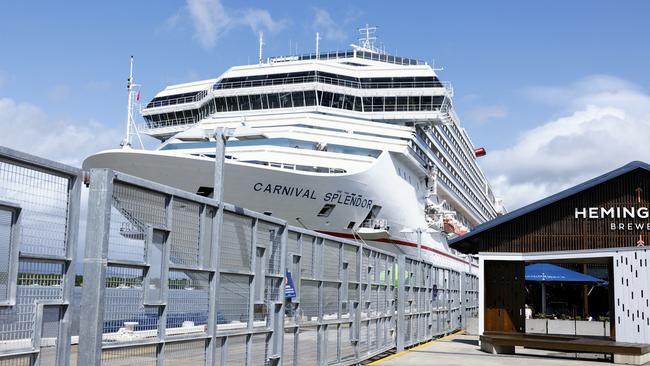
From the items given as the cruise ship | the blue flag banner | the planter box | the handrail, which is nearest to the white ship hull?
the cruise ship

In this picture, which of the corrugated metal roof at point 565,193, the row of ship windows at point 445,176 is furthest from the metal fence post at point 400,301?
the row of ship windows at point 445,176

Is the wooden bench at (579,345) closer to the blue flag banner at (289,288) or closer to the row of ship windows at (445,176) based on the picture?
the blue flag banner at (289,288)

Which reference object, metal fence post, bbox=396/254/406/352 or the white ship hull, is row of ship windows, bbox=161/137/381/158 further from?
metal fence post, bbox=396/254/406/352

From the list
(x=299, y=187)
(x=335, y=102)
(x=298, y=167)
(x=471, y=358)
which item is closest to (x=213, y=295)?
(x=471, y=358)

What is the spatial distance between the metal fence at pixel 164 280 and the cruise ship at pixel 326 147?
9.16 metres

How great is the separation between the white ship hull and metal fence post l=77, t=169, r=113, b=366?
20971mm

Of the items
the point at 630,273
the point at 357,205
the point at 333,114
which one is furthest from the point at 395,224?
the point at 630,273

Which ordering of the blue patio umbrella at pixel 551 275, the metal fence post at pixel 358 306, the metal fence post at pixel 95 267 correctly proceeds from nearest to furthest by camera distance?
the metal fence post at pixel 95 267 → the metal fence post at pixel 358 306 → the blue patio umbrella at pixel 551 275

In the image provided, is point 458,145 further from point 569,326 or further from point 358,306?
point 358,306

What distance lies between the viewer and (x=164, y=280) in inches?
265

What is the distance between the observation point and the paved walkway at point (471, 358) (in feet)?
49.2

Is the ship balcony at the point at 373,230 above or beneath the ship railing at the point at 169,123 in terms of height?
beneath

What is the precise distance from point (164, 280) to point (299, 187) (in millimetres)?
22723

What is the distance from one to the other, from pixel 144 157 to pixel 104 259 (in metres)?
22.1
